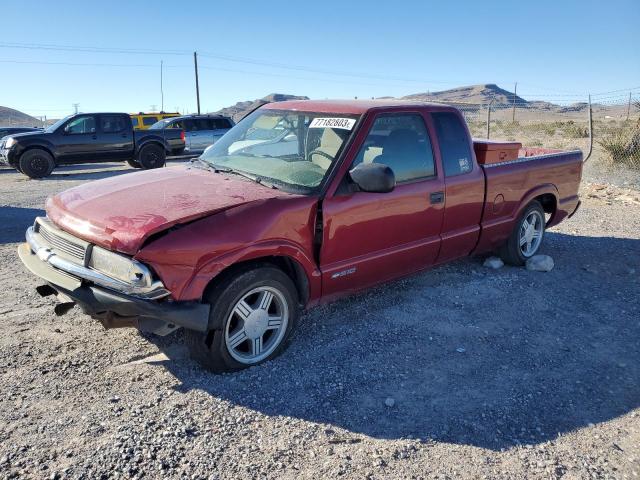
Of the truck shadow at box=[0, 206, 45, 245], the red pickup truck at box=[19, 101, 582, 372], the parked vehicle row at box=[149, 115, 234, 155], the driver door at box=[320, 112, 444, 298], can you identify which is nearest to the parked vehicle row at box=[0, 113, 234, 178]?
the parked vehicle row at box=[149, 115, 234, 155]

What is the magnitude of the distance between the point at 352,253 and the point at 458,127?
5.97ft

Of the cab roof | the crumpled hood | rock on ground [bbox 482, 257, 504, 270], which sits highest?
the cab roof

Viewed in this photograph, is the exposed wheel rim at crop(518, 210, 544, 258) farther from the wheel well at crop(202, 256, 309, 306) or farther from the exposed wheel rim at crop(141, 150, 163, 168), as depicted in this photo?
the exposed wheel rim at crop(141, 150, 163, 168)

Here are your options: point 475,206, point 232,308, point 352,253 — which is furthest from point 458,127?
point 232,308

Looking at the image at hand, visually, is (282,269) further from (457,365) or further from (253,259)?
(457,365)

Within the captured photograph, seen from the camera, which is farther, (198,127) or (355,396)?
(198,127)

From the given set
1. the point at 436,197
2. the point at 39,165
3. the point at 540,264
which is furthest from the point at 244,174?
the point at 39,165

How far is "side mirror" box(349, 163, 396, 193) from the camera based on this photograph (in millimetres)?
3719

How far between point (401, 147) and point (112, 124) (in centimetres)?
1283

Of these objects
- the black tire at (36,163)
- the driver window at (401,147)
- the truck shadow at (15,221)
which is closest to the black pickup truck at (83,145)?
the black tire at (36,163)

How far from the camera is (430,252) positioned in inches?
186

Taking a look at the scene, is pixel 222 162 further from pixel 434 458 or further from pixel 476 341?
pixel 434 458

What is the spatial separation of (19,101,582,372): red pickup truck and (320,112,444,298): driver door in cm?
1

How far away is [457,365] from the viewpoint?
12.5ft
